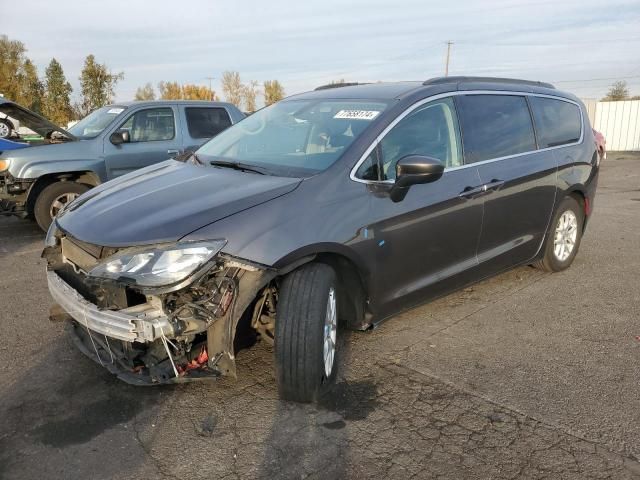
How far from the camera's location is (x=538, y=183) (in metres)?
4.78

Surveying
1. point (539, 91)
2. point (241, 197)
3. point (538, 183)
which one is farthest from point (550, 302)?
point (241, 197)

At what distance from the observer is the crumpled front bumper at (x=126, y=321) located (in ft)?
8.82

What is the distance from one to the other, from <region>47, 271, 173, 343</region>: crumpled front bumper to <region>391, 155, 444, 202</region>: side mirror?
5.23ft

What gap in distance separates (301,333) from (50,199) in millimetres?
5600

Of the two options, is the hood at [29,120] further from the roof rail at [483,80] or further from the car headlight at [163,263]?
the car headlight at [163,263]

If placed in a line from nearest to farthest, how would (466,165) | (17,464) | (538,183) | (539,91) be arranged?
(17,464)
(466,165)
(538,183)
(539,91)

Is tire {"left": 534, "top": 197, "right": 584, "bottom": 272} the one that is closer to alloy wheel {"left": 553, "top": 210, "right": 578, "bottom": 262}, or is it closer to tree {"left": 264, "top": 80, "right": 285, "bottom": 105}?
alloy wheel {"left": 553, "top": 210, "right": 578, "bottom": 262}

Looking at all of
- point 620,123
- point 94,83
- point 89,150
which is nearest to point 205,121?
point 89,150

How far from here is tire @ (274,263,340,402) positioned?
2.95m

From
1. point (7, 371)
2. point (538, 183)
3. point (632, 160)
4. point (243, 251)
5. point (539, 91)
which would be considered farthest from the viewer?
point (632, 160)

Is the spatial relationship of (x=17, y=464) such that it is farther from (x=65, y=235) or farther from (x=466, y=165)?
(x=466, y=165)

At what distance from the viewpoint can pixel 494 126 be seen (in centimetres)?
Result: 446

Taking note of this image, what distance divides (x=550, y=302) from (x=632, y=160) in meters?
19.1

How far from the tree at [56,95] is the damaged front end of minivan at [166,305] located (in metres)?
44.1
